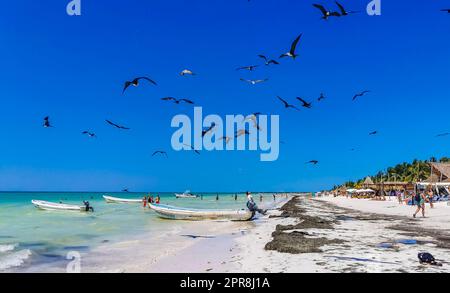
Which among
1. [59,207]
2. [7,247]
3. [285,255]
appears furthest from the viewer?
[59,207]

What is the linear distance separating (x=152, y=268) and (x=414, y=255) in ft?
25.5

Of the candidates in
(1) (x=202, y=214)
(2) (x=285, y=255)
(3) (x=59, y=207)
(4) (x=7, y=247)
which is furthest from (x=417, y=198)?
(3) (x=59, y=207)

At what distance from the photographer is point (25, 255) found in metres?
16.8

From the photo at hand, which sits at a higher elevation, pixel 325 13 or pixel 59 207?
pixel 325 13

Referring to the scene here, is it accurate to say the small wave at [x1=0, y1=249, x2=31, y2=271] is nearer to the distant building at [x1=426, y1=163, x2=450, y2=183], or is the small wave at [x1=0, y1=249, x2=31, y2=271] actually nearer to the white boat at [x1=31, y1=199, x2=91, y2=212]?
the white boat at [x1=31, y1=199, x2=91, y2=212]

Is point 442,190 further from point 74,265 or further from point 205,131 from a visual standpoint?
point 74,265

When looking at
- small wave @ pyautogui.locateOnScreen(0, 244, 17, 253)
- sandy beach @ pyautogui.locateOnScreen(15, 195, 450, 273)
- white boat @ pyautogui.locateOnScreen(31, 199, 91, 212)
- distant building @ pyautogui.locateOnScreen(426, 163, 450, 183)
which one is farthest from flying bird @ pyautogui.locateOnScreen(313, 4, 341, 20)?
distant building @ pyautogui.locateOnScreen(426, 163, 450, 183)

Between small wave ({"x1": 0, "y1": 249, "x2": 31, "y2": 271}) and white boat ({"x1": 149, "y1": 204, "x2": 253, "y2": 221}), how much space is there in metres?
16.1

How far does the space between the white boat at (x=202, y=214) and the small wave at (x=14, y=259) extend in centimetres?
1613

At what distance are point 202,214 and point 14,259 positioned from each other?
18.4 metres

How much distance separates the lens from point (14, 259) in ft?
51.8

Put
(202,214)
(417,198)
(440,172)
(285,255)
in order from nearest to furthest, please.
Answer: (285,255) → (417,198) → (202,214) → (440,172)

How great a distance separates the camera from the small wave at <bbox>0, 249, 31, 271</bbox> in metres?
14.4

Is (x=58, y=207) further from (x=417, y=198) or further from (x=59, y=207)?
(x=417, y=198)
